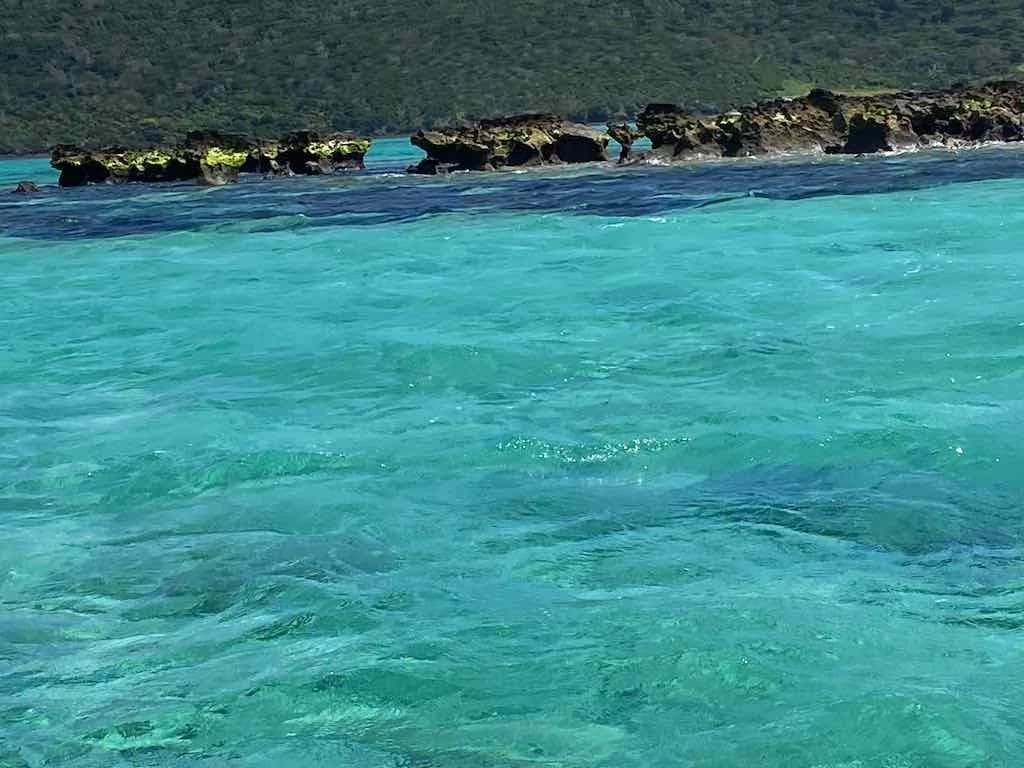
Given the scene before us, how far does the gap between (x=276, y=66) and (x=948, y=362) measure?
5244 inches

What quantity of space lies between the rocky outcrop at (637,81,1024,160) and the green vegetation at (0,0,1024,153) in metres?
68.7

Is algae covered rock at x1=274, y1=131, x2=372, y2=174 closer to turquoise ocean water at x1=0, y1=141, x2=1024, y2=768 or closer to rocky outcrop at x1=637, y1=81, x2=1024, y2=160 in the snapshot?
rocky outcrop at x1=637, y1=81, x2=1024, y2=160

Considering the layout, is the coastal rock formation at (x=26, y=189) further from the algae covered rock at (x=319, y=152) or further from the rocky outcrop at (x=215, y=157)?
the algae covered rock at (x=319, y=152)

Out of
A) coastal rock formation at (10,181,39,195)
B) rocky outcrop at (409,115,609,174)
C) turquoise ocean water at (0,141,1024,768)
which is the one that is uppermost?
turquoise ocean water at (0,141,1024,768)

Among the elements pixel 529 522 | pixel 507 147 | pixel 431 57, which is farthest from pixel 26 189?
pixel 431 57

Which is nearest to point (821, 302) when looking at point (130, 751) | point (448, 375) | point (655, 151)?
point (448, 375)

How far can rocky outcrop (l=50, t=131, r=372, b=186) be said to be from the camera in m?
60.7

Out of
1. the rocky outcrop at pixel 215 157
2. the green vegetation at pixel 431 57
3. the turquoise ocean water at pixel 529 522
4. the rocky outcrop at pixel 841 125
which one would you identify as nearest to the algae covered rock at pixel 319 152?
the rocky outcrop at pixel 215 157

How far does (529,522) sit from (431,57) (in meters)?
131

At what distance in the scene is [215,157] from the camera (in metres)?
59.0

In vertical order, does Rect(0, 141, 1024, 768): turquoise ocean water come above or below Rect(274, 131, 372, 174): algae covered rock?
above

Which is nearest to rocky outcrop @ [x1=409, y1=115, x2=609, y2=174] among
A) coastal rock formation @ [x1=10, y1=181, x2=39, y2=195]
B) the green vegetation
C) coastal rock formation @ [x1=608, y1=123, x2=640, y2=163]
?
coastal rock formation @ [x1=608, y1=123, x2=640, y2=163]

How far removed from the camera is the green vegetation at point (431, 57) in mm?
128875

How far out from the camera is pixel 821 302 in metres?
21.6
